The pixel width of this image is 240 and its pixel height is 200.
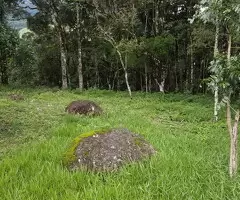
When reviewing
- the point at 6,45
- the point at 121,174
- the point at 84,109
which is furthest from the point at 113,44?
the point at 121,174

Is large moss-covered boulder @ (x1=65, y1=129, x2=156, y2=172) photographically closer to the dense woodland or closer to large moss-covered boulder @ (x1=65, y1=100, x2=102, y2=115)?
large moss-covered boulder @ (x1=65, y1=100, x2=102, y2=115)

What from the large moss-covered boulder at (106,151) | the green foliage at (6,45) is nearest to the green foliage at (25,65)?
the green foliage at (6,45)

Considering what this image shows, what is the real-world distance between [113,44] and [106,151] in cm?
1812

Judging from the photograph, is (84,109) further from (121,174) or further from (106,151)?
(121,174)

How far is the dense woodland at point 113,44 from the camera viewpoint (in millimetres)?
25391

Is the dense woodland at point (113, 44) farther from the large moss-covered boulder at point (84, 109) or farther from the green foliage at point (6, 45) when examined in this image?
the large moss-covered boulder at point (84, 109)

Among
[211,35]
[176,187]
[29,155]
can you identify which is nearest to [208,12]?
[176,187]

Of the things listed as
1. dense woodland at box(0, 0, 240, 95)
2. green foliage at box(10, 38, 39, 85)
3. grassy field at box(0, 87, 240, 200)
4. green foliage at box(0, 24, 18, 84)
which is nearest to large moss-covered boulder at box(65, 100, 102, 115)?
grassy field at box(0, 87, 240, 200)

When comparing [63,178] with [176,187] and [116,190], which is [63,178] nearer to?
[116,190]

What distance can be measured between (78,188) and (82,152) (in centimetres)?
118

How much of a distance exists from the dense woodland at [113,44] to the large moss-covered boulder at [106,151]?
48.5ft

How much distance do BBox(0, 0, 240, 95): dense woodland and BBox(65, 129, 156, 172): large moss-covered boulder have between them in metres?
14.8

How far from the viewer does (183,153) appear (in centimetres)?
678

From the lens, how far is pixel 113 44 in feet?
78.4
